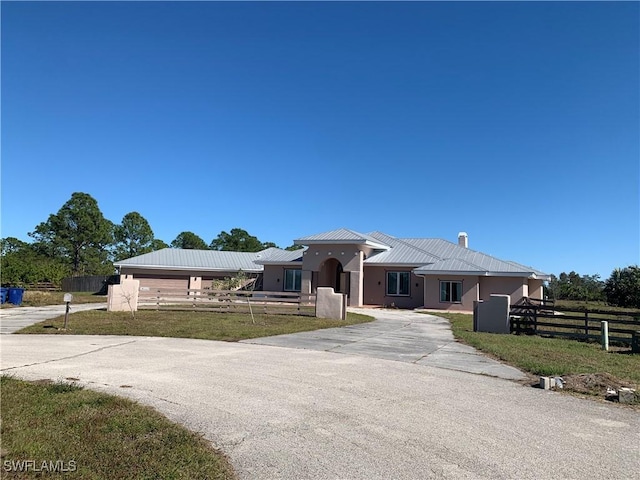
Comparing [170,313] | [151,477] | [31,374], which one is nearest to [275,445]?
[151,477]

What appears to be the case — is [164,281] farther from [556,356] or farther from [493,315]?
[556,356]

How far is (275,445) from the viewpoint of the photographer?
5.05 m

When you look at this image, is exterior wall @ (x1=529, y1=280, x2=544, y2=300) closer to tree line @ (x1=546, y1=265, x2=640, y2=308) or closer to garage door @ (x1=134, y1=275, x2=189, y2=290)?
tree line @ (x1=546, y1=265, x2=640, y2=308)

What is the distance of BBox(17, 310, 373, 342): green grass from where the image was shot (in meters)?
15.2

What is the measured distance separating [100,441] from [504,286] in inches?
1157

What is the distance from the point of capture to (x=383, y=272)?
33750 mm

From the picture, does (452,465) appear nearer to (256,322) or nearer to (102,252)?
(256,322)

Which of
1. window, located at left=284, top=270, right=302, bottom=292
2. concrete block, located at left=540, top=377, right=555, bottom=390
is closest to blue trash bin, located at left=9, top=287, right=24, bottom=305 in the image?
window, located at left=284, top=270, right=302, bottom=292

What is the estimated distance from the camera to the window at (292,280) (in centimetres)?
3606

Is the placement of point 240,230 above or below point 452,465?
above

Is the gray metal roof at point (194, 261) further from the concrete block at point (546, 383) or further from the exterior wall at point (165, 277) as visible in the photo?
the concrete block at point (546, 383)

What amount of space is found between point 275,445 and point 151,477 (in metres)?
1.40

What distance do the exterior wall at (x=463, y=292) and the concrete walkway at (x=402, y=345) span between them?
38.9 ft

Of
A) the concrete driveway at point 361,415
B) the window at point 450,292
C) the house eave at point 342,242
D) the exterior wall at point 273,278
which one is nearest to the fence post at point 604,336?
the concrete driveway at point 361,415
